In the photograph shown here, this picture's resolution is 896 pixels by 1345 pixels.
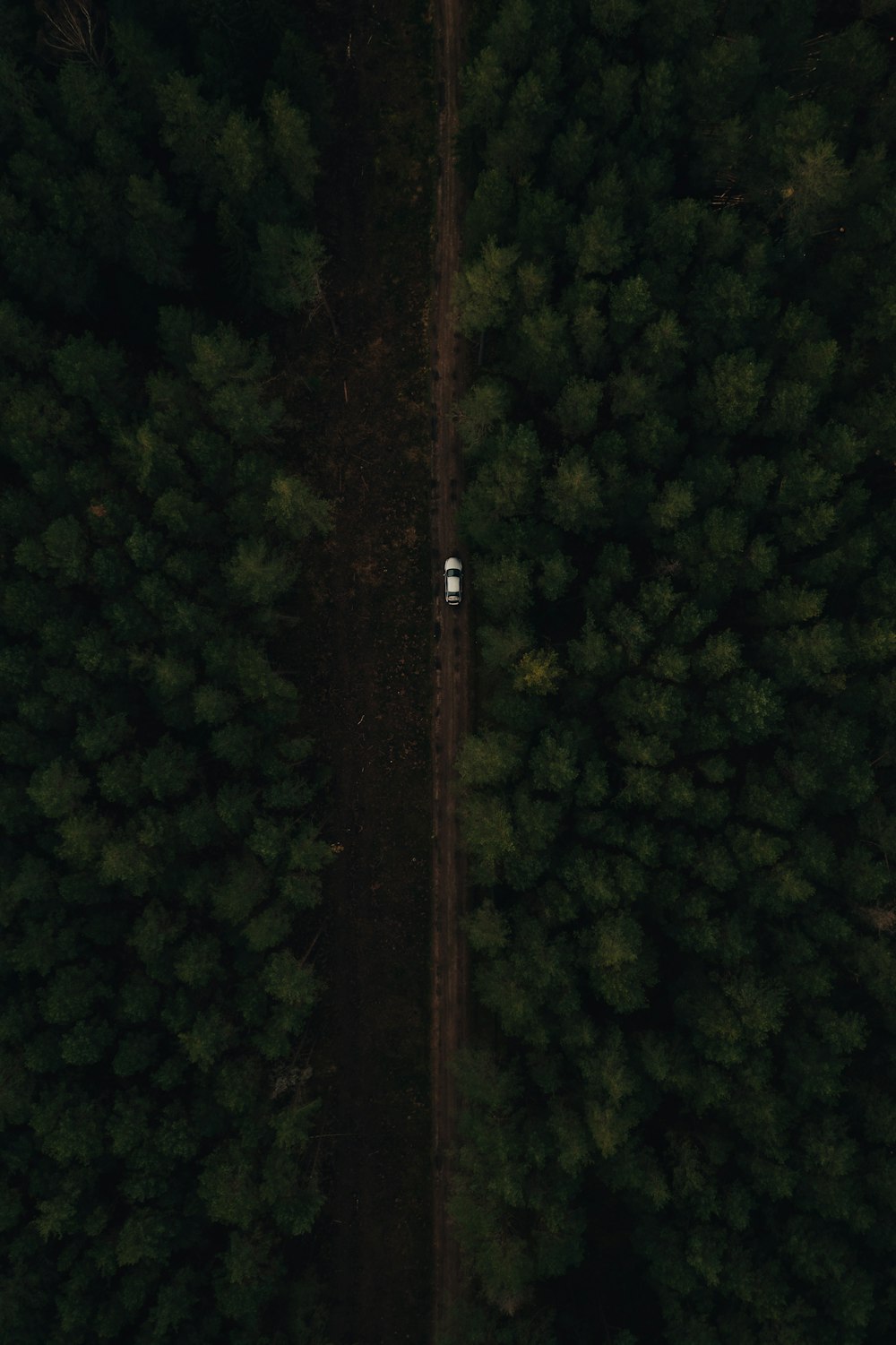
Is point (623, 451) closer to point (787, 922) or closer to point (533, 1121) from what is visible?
point (787, 922)

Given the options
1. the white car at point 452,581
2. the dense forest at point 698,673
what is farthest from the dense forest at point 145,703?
the dense forest at point 698,673

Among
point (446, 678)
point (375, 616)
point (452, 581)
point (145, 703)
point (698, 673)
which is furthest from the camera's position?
point (375, 616)

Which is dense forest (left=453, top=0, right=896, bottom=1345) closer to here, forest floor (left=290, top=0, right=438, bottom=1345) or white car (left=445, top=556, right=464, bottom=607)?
white car (left=445, top=556, right=464, bottom=607)

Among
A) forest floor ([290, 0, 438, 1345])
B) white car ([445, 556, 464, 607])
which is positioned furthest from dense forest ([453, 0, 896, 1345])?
forest floor ([290, 0, 438, 1345])

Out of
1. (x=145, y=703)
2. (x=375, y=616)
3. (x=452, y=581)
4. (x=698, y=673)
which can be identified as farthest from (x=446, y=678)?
(x=145, y=703)

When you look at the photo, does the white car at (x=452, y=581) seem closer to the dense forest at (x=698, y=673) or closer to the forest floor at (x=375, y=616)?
the forest floor at (x=375, y=616)

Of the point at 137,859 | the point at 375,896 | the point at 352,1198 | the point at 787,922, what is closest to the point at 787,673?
the point at 787,922

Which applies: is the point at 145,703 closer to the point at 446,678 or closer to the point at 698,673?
the point at 446,678
